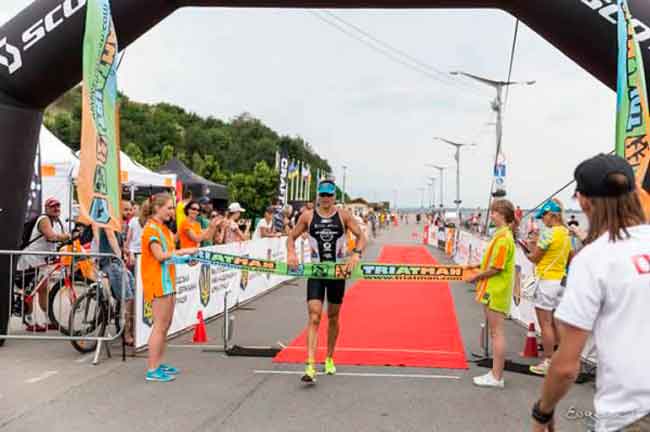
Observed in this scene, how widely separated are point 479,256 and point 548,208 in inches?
401

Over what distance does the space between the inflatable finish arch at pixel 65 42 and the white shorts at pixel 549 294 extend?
242cm

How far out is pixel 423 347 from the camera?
28.4 ft

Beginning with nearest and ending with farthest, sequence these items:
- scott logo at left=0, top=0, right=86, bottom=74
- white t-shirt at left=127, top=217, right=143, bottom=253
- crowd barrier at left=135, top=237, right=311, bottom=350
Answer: scott logo at left=0, top=0, right=86, bottom=74, crowd barrier at left=135, top=237, right=311, bottom=350, white t-shirt at left=127, top=217, right=143, bottom=253

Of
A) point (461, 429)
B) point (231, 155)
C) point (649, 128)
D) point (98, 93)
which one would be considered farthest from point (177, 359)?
point (231, 155)

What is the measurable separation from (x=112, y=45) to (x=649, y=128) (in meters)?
5.38

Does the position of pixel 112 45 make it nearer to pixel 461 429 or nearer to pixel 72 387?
pixel 72 387

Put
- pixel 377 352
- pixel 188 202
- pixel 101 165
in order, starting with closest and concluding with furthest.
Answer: pixel 101 165, pixel 377 352, pixel 188 202

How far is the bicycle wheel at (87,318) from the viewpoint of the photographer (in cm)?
776

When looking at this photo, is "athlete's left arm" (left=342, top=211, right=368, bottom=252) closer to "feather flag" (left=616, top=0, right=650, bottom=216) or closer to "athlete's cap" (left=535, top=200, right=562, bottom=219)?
"athlete's cap" (left=535, top=200, right=562, bottom=219)

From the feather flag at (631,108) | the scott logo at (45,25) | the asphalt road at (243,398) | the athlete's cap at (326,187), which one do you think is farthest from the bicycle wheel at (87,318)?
the feather flag at (631,108)

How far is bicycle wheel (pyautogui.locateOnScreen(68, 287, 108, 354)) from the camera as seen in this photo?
7.76 metres

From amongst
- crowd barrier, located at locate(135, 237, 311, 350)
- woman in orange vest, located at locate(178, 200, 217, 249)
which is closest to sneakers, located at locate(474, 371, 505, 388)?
crowd barrier, located at locate(135, 237, 311, 350)

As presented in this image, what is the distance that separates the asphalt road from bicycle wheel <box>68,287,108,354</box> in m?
0.25

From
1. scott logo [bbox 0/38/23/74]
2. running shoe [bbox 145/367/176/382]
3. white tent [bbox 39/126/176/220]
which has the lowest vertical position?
running shoe [bbox 145/367/176/382]
